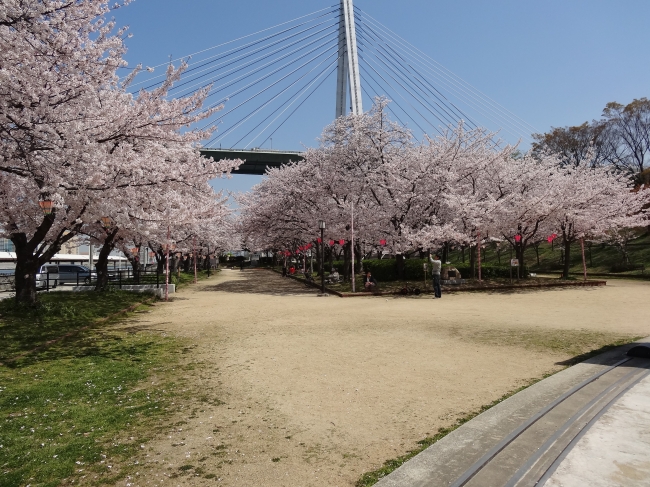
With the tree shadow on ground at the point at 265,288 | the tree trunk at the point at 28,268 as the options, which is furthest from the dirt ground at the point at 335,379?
the tree shadow on ground at the point at 265,288

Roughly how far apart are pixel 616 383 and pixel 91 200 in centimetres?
951

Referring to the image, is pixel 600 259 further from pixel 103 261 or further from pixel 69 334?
pixel 69 334

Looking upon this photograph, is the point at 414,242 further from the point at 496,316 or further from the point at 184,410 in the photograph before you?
the point at 184,410

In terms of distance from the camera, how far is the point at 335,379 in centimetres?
612

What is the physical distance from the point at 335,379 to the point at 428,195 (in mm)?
18304

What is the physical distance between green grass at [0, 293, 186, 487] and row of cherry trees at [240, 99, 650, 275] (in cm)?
1483

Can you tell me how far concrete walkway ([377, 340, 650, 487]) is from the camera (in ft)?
10.3

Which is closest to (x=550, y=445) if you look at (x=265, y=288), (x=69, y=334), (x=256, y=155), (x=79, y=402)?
(x=79, y=402)

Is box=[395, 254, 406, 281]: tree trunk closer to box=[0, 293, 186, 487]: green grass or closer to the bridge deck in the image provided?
box=[0, 293, 186, 487]: green grass

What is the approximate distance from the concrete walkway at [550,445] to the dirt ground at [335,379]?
0.45 meters

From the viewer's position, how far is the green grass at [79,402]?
11.8ft

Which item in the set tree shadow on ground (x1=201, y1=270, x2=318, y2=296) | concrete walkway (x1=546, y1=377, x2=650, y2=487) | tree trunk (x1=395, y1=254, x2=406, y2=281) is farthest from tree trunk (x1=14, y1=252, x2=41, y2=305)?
tree trunk (x1=395, y1=254, x2=406, y2=281)

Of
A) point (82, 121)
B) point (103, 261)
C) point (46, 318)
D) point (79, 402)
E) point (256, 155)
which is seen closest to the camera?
point (79, 402)

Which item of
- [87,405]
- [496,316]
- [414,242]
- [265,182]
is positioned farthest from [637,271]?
[87,405]
